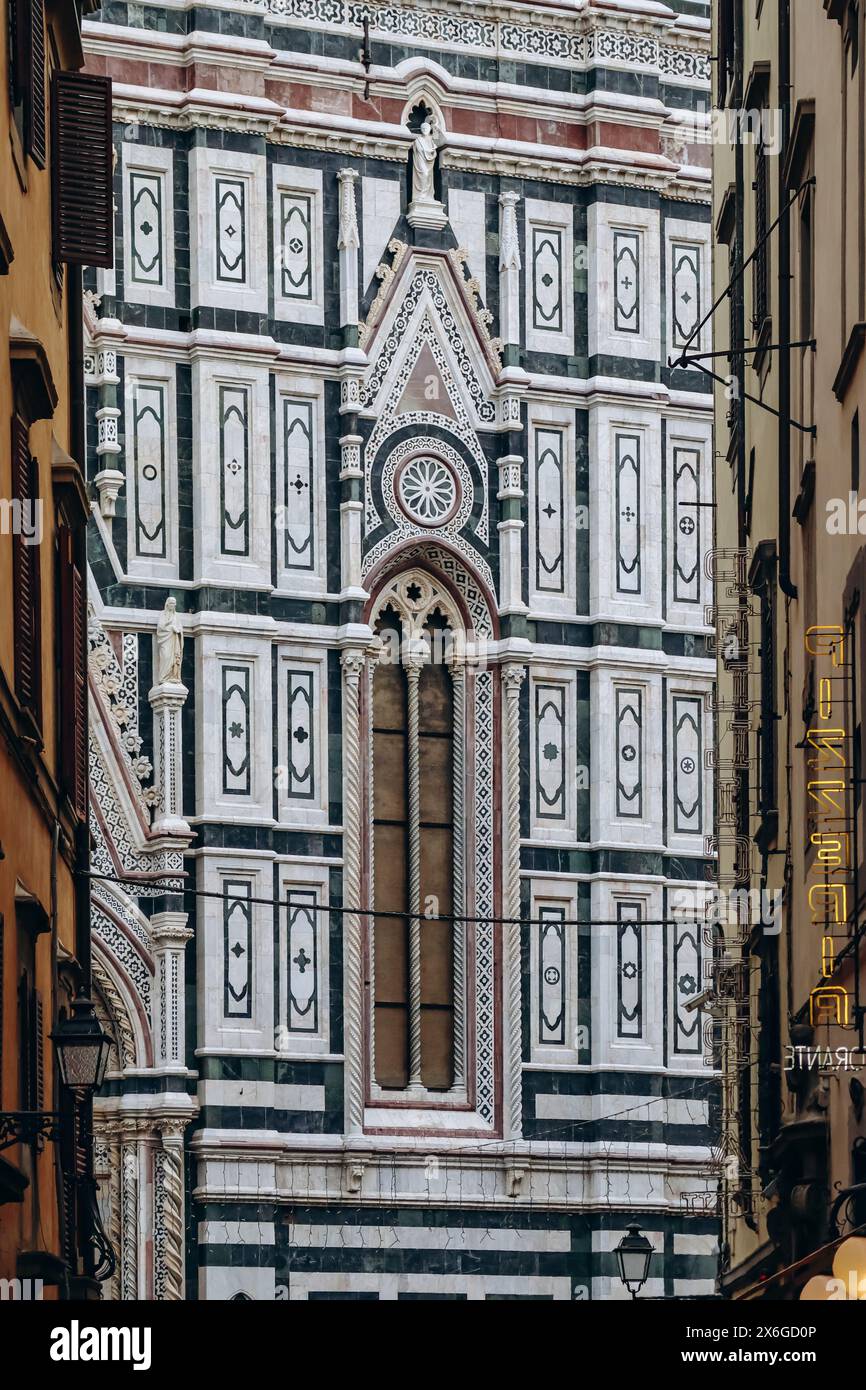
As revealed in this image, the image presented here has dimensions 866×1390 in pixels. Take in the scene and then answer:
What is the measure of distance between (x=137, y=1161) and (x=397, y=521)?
7.00 m

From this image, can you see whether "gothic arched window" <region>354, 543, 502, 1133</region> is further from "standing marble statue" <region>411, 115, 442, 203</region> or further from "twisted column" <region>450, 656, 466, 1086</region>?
"standing marble statue" <region>411, 115, 442, 203</region>

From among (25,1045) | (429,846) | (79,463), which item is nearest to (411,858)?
(429,846)

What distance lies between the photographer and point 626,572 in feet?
112

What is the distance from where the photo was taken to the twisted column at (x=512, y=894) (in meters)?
32.7

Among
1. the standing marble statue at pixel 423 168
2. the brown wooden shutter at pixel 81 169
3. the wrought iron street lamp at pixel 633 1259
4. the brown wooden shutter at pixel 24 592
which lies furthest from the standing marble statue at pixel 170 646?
the brown wooden shutter at pixel 24 592

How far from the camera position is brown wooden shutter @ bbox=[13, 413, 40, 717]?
48.0ft

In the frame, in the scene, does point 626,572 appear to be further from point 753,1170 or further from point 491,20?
point 753,1170

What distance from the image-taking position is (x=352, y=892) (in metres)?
32.3

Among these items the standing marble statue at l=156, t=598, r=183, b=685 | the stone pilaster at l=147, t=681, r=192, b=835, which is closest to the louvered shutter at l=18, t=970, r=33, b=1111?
the stone pilaster at l=147, t=681, r=192, b=835

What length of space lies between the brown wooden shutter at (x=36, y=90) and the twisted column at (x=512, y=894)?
653 inches

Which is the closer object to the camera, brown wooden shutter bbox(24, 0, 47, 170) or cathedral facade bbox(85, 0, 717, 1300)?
brown wooden shutter bbox(24, 0, 47, 170)

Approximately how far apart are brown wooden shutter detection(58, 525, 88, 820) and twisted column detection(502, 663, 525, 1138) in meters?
13.9

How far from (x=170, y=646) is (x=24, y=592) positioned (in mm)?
16246
